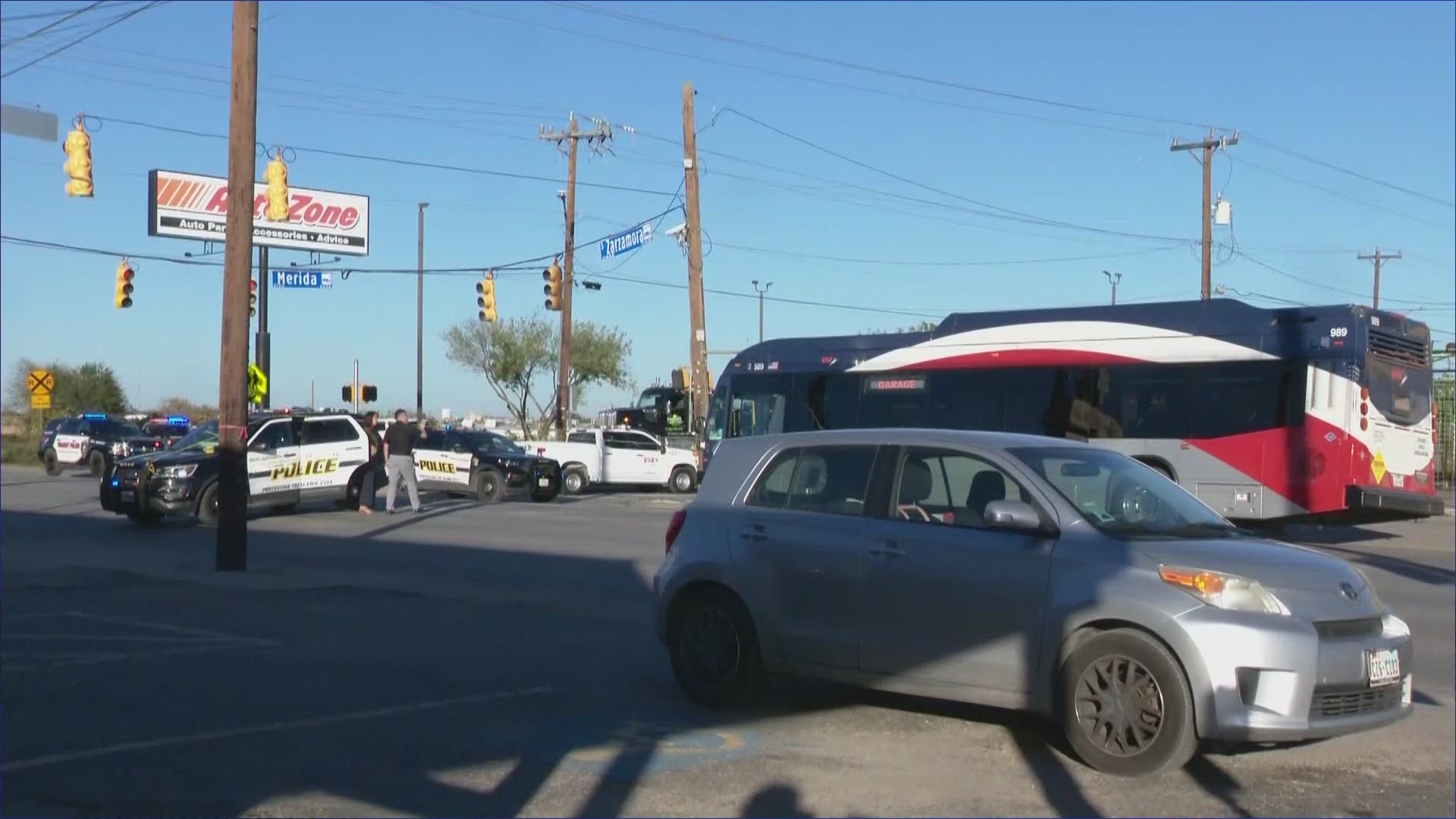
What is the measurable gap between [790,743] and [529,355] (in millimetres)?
70293

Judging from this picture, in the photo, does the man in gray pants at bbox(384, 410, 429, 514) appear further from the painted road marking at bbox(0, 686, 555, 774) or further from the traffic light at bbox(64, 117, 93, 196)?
the painted road marking at bbox(0, 686, 555, 774)

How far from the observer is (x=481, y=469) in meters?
29.7

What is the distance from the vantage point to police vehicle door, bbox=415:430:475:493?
29891 mm

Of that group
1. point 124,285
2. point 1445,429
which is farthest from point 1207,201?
point 124,285

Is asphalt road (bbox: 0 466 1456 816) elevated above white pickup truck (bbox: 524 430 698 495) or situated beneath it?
situated beneath

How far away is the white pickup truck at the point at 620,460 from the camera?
114 feet

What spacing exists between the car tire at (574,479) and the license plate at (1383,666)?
28278mm

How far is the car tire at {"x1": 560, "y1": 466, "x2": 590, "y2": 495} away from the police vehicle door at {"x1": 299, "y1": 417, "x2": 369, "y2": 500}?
9243 millimetres

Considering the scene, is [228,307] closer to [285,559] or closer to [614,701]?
[285,559]

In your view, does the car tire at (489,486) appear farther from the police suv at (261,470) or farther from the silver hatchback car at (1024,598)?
the silver hatchback car at (1024,598)

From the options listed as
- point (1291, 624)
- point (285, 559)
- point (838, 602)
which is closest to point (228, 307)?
point (285, 559)

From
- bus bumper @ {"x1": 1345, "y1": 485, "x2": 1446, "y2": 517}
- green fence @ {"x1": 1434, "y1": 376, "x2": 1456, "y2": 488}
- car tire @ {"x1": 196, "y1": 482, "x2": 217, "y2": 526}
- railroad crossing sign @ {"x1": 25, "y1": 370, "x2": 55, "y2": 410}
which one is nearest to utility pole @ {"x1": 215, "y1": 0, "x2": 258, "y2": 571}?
car tire @ {"x1": 196, "y1": 482, "x2": 217, "y2": 526}

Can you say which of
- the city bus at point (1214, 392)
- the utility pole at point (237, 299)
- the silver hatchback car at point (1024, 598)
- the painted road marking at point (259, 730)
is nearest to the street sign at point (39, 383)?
the city bus at point (1214, 392)

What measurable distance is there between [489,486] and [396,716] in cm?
2170
